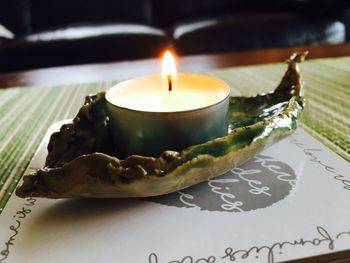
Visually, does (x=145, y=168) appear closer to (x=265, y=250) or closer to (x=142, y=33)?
(x=265, y=250)

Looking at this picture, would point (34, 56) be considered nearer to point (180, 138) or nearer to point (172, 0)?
point (172, 0)

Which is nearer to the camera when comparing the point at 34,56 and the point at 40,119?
the point at 40,119

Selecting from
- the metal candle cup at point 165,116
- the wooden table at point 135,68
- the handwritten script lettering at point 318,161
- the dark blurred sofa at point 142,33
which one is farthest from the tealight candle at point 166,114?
the dark blurred sofa at point 142,33

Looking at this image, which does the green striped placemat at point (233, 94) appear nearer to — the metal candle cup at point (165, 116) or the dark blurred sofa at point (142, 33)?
the metal candle cup at point (165, 116)

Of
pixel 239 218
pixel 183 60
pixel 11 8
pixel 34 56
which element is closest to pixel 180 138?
pixel 239 218

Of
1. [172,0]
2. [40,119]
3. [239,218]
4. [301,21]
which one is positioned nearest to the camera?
[239,218]

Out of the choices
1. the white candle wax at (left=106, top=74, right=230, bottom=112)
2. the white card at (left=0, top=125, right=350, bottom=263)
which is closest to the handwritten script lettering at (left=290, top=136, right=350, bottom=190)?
the white card at (left=0, top=125, right=350, bottom=263)

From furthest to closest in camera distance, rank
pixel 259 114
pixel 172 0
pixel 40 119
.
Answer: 1. pixel 172 0
2. pixel 40 119
3. pixel 259 114
